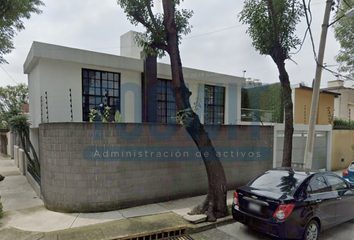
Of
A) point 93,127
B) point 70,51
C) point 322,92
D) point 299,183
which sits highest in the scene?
point 70,51

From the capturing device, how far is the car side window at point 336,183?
4715mm

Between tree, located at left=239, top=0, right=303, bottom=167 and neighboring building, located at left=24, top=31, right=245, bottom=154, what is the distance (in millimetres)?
2624

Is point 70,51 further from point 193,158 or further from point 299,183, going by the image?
point 299,183

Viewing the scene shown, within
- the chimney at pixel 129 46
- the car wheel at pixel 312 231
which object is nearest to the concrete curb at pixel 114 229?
the car wheel at pixel 312 231

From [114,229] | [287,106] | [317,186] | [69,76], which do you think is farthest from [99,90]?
[317,186]

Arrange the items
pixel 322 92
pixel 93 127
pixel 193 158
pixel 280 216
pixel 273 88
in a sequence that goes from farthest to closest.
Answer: pixel 273 88
pixel 322 92
pixel 193 158
pixel 93 127
pixel 280 216

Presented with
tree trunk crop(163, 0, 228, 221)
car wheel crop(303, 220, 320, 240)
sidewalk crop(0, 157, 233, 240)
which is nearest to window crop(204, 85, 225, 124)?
sidewalk crop(0, 157, 233, 240)

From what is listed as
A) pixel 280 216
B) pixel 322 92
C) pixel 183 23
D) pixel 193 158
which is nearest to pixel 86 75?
pixel 183 23

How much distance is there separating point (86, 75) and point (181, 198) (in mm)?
5840

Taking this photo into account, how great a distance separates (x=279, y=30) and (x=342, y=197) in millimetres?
4767

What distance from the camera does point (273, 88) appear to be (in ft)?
49.3

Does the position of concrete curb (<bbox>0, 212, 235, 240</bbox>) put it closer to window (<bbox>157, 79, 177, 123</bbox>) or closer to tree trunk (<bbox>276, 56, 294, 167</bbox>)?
tree trunk (<bbox>276, 56, 294, 167</bbox>)

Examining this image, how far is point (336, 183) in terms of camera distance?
4852 millimetres

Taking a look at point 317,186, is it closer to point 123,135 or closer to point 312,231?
point 312,231
